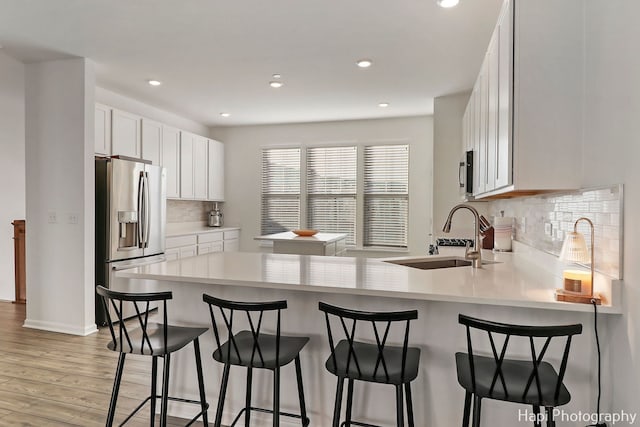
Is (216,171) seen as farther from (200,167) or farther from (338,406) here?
(338,406)

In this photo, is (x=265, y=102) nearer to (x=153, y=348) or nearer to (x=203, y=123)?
(x=203, y=123)

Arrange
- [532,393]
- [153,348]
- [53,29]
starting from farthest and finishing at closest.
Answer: [53,29]
[153,348]
[532,393]

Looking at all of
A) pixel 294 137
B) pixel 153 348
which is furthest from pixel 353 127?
pixel 153 348

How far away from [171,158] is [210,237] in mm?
1280

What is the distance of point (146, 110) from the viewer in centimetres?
535

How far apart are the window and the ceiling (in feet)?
4.29

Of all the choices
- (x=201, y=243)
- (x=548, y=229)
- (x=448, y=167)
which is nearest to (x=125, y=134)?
(x=201, y=243)

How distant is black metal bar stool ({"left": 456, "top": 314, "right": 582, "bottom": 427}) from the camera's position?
1.37m

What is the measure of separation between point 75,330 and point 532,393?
3943 mm

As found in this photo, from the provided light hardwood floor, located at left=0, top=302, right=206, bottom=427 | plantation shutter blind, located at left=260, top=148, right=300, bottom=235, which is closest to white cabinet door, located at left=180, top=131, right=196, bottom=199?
plantation shutter blind, located at left=260, top=148, right=300, bottom=235

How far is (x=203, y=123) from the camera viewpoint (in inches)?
257

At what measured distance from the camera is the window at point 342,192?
19.8ft

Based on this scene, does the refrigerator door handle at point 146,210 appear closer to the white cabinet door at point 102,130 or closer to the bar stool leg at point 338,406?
the white cabinet door at point 102,130

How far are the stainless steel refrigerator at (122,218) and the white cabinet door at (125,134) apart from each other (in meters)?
0.28
